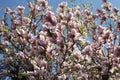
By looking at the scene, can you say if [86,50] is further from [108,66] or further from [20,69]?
[20,69]

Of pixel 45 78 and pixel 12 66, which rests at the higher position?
pixel 12 66

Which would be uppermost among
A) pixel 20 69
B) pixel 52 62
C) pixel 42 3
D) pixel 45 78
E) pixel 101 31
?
pixel 42 3

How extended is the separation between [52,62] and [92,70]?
2.06m

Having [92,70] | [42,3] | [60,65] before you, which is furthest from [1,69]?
[60,65]

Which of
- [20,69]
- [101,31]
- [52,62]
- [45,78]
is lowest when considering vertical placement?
[45,78]

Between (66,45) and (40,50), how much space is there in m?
0.67

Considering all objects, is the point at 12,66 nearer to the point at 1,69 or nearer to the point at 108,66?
the point at 1,69

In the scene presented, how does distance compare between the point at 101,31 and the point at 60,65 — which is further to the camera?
the point at 101,31

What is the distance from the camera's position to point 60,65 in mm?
7945

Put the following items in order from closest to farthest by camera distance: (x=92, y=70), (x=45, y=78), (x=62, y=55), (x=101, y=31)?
(x=45, y=78) < (x=62, y=55) < (x=101, y=31) < (x=92, y=70)

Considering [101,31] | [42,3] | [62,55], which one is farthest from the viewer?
[42,3]

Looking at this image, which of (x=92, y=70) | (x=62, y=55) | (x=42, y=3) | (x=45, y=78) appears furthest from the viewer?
(x=42, y=3)

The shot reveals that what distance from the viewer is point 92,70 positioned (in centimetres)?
990

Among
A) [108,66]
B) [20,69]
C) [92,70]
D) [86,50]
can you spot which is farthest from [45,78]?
[20,69]
